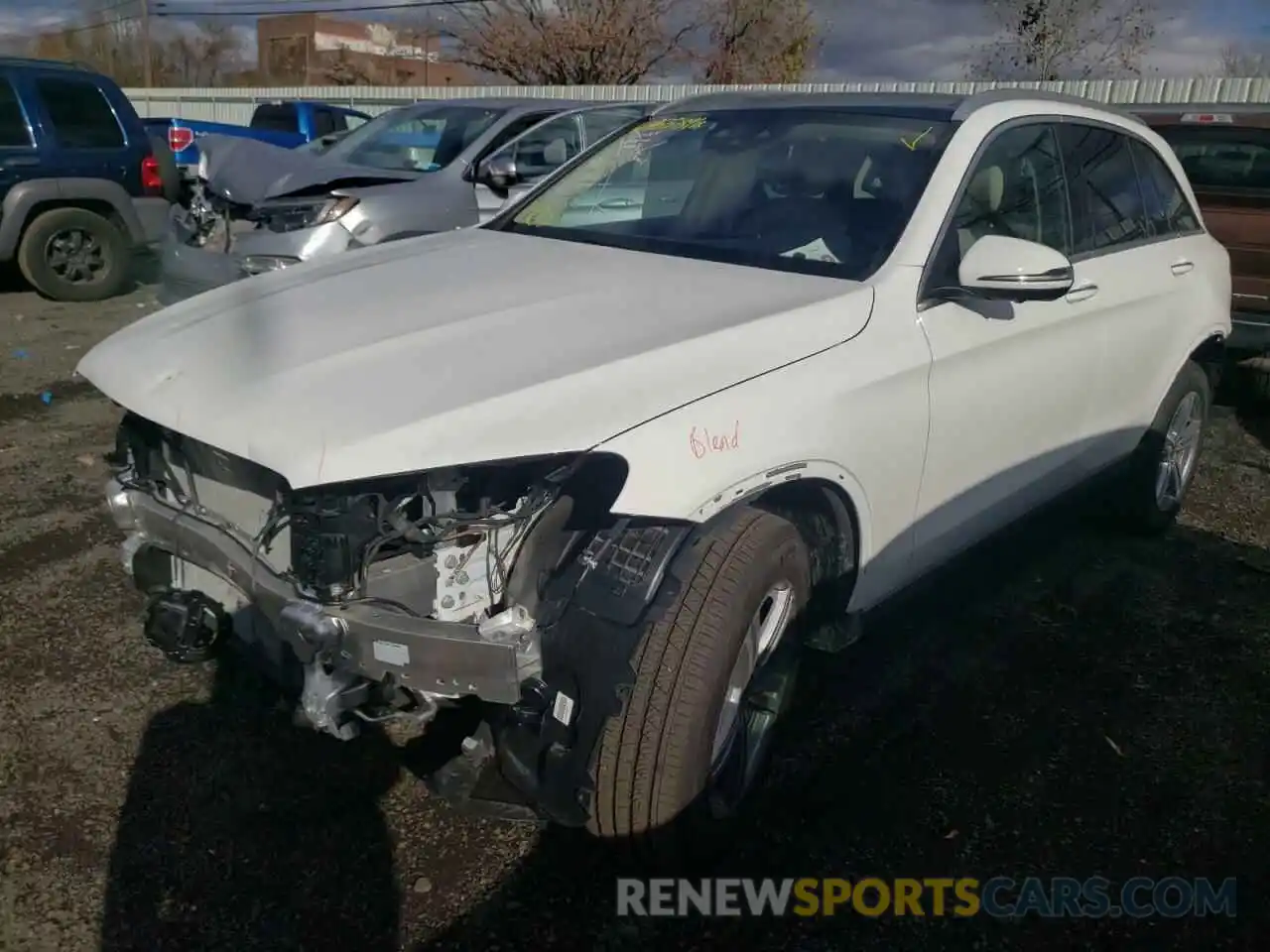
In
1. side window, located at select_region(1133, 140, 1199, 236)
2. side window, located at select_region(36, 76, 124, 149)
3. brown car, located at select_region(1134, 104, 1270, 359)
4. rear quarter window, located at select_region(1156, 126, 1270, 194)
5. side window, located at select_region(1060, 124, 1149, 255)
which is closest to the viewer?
side window, located at select_region(1060, 124, 1149, 255)

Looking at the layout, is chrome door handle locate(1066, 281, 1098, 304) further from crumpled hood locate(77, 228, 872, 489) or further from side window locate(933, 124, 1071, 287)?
crumpled hood locate(77, 228, 872, 489)

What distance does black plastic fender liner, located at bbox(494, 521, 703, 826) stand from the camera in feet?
7.53

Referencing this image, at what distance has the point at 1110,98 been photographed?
1365 cm

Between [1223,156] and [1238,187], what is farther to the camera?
[1223,156]

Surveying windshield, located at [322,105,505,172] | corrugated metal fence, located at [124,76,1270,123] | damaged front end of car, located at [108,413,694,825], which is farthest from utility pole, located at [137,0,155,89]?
damaged front end of car, located at [108,413,694,825]

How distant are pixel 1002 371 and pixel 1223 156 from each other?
211 inches

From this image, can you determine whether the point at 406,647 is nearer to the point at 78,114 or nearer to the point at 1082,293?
the point at 1082,293

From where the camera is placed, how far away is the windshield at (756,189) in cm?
316

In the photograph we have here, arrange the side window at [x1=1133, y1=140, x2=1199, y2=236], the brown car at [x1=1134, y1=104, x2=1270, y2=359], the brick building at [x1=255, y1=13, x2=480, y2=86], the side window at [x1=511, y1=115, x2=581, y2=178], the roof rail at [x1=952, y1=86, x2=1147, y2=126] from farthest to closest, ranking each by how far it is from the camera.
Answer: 1. the brick building at [x1=255, y1=13, x2=480, y2=86]
2. the side window at [x1=511, y1=115, x2=581, y2=178]
3. the brown car at [x1=1134, y1=104, x2=1270, y2=359]
4. the side window at [x1=1133, y1=140, x2=1199, y2=236]
5. the roof rail at [x1=952, y1=86, x2=1147, y2=126]

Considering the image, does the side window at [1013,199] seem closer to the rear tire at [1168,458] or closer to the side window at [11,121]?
the rear tire at [1168,458]

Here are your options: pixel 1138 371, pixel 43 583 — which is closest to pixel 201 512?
pixel 43 583

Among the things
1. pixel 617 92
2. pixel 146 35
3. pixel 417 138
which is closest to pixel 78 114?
pixel 417 138

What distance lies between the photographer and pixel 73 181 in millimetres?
9250

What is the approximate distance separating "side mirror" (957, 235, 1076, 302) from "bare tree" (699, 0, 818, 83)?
23637mm
